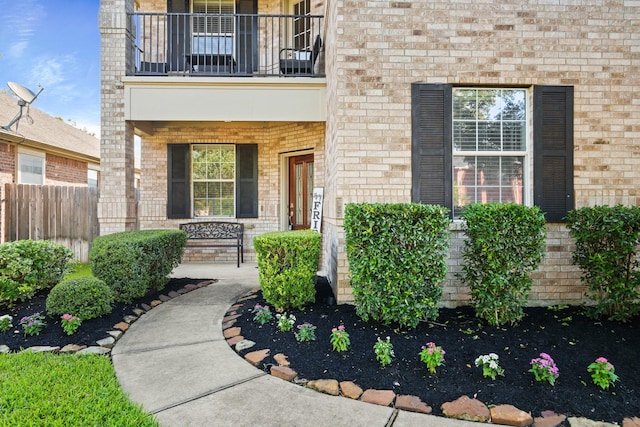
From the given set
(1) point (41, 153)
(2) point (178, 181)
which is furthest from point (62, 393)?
(1) point (41, 153)

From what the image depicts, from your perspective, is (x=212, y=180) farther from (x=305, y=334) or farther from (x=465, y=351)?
(x=465, y=351)

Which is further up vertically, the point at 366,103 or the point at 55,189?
the point at 366,103

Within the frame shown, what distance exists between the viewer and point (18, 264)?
423 cm

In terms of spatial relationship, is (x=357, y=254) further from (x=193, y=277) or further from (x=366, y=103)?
(x=193, y=277)

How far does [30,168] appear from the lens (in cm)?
1042

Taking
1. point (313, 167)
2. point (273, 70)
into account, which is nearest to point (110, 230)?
point (313, 167)

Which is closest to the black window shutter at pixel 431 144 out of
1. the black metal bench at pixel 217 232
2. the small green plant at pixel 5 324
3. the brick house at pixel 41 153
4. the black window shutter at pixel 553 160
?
the black window shutter at pixel 553 160

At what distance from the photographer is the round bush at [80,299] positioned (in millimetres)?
3584

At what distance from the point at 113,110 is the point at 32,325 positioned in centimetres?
444

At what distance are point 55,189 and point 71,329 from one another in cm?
→ 607

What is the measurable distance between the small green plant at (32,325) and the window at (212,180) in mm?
4479

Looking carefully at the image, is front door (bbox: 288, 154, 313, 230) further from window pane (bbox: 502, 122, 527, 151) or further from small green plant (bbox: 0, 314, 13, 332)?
small green plant (bbox: 0, 314, 13, 332)

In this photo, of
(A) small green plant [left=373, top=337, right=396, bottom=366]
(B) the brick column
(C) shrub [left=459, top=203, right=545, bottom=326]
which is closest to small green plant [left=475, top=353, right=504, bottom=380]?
(A) small green plant [left=373, top=337, right=396, bottom=366]

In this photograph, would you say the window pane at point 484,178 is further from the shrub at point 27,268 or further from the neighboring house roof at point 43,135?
the neighboring house roof at point 43,135
